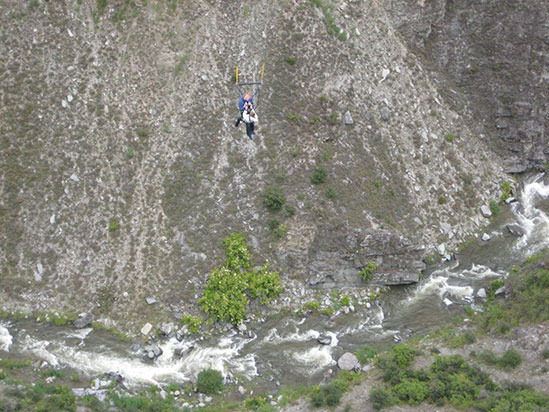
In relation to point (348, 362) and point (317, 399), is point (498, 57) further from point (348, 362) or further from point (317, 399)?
point (317, 399)

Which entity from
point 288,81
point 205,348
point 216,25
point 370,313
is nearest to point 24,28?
point 216,25

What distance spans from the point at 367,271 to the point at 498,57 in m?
29.3

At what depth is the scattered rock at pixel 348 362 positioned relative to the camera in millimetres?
41000

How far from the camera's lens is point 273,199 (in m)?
46.6

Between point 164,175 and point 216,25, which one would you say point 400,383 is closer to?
point 164,175

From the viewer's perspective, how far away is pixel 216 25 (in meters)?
50.1

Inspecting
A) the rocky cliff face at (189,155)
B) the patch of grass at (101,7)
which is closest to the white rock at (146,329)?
the rocky cliff face at (189,155)

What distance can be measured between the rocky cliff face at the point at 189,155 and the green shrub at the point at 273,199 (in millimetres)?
721

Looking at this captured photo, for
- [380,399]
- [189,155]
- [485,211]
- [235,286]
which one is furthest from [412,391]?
[189,155]

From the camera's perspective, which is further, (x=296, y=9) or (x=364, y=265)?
(x=296, y=9)

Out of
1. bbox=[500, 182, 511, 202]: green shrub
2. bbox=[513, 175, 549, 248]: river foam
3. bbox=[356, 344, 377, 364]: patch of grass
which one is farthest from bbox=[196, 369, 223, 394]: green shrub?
bbox=[500, 182, 511, 202]: green shrub

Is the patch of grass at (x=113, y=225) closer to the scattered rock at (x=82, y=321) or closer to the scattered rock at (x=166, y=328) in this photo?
the scattered rock at (x=82, y=321)

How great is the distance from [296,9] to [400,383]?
35.9 m

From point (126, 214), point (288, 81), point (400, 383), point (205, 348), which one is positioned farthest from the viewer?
point (288, 81)
